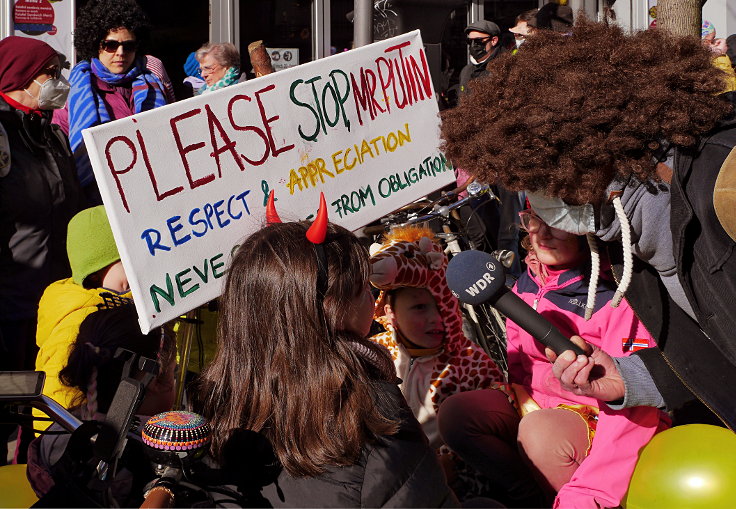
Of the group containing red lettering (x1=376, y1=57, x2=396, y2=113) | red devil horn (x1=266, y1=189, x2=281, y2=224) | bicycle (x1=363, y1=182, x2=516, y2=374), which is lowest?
bicycle (x1=363, y1=182, x2=516, y2=374)

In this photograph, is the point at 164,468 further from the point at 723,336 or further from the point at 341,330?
the point at 723,336

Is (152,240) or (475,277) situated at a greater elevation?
(152,240)

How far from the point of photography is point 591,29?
7.22 feet

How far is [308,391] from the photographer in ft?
6.96

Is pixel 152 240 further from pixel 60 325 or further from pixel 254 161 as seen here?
pixel 60 325

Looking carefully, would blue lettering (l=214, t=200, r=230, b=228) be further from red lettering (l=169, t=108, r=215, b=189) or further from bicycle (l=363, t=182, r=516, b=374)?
bicycle (l=363, t=182, r=516, b=374)

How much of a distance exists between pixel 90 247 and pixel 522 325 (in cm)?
164

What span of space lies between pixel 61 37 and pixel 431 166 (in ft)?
16.1

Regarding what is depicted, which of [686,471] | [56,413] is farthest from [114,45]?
[686,471]

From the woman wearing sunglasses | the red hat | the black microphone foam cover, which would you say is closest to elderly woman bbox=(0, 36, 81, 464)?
the red hat

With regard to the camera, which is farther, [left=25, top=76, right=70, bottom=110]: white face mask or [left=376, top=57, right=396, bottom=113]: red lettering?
[left=25, top=76, right=70, bottom=110]: white face mask

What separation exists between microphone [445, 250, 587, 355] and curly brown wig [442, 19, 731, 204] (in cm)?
41

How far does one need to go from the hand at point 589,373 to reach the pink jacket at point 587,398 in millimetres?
240

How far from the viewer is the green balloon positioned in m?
2.54
